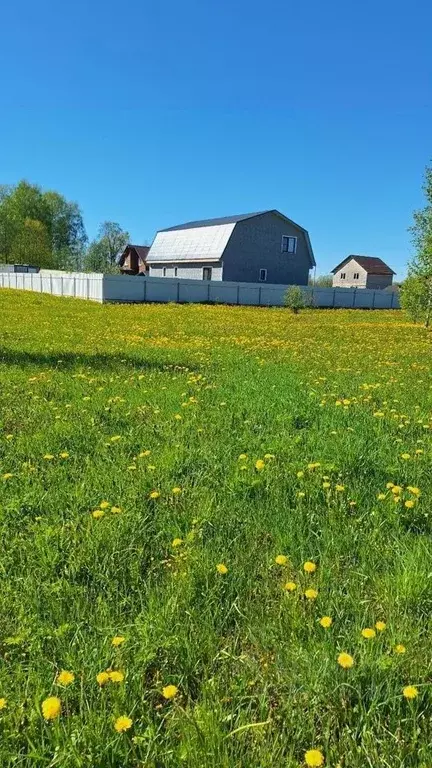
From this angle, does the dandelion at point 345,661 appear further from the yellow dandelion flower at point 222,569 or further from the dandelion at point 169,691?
the yellow dandelion flower at point 222,569

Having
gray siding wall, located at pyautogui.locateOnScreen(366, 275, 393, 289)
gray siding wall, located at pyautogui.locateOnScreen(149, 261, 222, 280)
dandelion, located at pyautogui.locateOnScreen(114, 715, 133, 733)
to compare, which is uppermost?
gray siding wall, located at pyautogui.locateOnScreen(366, 275, 393, 289)

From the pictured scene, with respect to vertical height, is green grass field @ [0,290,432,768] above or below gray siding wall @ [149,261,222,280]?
below

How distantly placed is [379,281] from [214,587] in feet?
266

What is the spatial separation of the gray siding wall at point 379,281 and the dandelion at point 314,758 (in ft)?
264

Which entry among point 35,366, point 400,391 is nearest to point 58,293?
point 35,366

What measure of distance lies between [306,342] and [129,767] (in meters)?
12.5

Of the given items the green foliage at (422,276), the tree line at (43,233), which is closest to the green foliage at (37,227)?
the tree line at (43,233)

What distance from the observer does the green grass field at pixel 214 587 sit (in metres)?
1.65

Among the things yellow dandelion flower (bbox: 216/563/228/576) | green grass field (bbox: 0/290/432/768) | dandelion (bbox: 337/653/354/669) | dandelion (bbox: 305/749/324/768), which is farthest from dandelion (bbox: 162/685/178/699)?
yellow dandelion flower (bbox: 216/563/228/576)

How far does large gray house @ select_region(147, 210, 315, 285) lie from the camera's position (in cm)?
4172

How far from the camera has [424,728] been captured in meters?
1.67

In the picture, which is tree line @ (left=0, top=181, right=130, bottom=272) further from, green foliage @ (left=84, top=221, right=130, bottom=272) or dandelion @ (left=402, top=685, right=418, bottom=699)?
dandelion @ (left=402, top=685, right=418, bottom=699)

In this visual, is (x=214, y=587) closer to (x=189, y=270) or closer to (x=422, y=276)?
(x=422, y=276)

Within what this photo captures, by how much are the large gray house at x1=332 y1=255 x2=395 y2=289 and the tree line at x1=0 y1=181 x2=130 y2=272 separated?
36.7 meters
